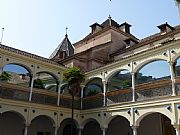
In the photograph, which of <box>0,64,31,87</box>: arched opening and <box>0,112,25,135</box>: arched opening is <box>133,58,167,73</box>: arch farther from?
<box>0,112,25,135</box>: arched opening

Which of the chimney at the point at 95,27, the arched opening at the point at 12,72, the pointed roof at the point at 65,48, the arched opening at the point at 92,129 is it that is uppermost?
the chimney at the point at 95,27

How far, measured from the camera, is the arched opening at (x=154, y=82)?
14.2 m

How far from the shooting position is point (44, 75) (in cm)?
2102

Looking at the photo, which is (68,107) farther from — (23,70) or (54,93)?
(23,70)

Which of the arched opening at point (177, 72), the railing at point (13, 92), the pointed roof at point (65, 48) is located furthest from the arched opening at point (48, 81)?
the pointed roof at point (65, 48)

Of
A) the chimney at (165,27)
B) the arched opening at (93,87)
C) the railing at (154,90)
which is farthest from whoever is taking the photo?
the chimney at (165,27)

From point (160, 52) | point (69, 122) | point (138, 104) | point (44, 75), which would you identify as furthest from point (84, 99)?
point (160, 52)

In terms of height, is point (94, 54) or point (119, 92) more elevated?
point (94, 54)

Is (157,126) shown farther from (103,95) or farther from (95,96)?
(95,96)

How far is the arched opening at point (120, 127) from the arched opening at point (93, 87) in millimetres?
2870

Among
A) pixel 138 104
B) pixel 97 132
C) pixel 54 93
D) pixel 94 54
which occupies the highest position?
pixel 94 54

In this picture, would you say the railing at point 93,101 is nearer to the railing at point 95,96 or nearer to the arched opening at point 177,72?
the railing at point 95,96

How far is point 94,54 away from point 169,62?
10751 mm

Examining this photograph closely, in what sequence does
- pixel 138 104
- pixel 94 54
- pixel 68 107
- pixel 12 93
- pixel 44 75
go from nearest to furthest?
pixel 138 104 → pixel 12 93 → pixel 68 107 → pixel 44 75 → pixel 94 54
